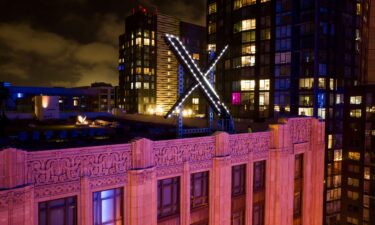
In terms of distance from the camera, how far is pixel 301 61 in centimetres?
6994

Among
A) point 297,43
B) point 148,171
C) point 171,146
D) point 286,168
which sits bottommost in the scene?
point 286,168

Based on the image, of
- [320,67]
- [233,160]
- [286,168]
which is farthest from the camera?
[320,67]

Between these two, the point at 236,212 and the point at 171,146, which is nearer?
the point at 171,146

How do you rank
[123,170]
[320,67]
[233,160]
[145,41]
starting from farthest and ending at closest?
[145,41] → [320,67] → [233,160] → [123,170]

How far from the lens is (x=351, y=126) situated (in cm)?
6931

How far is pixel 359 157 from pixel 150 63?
91.2 m

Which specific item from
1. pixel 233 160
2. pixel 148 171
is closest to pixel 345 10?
pixel 233 160

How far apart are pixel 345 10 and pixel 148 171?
249 feet

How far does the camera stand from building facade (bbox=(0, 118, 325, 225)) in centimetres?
1284

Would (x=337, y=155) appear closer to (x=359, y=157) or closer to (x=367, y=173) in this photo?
(x=359, y=157)

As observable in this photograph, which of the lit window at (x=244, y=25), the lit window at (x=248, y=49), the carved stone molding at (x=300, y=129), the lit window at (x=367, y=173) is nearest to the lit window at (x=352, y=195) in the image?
the lit window at (x=367, y=173)

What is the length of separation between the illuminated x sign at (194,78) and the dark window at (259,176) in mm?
4979

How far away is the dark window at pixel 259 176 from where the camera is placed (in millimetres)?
22766

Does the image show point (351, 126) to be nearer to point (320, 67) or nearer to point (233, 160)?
point (320, 67)
